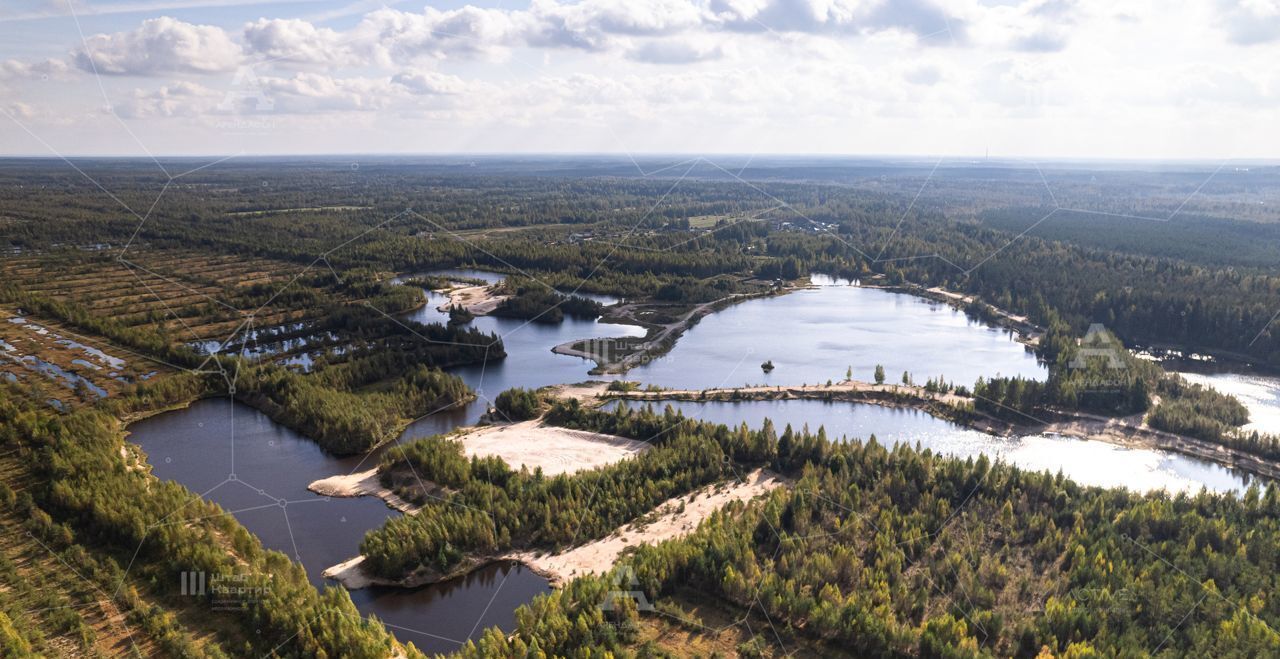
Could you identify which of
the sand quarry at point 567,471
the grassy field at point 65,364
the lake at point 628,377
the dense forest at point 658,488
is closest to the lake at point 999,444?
the lake at point 628,377

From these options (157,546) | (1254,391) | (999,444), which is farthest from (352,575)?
(1254,391)

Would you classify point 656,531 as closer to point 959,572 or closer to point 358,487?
point 959,572

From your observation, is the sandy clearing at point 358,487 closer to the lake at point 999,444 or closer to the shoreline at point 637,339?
the lake at point 999,444

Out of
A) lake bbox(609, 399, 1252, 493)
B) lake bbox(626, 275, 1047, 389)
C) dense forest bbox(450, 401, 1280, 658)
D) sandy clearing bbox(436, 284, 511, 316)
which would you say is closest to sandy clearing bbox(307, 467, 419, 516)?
dense forest bbox(450, 401, 1280, 658)

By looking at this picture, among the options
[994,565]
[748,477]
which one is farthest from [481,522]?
[994,565]

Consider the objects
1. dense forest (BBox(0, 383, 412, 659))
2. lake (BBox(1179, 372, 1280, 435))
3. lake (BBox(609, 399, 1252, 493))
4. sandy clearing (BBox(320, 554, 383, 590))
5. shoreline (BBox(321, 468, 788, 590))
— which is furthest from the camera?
lake (BBox(1179, 372, 1280, 435))

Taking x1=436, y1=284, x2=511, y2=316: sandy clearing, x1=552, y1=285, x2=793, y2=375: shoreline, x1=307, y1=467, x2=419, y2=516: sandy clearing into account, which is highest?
x1=436, y1=284, x2=511, y2=316: sandy clearing

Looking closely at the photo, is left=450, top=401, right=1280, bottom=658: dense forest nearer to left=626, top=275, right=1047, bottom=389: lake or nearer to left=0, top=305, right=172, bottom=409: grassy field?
left=626, top=275, right=1047, bottom=389: lake

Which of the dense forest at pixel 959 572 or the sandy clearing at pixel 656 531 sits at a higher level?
the dense forest at pixel 959 572
